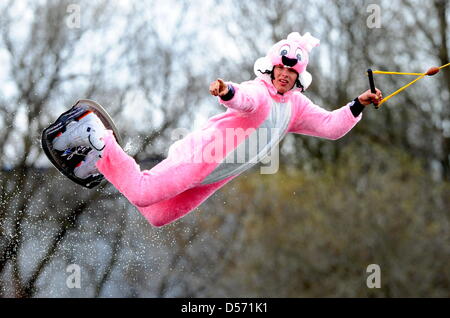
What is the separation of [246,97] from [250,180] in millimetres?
7984

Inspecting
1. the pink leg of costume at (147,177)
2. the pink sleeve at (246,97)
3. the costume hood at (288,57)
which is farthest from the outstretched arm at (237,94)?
the pink leg of costume at (147,177)

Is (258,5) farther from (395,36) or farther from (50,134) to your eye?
(50,134)

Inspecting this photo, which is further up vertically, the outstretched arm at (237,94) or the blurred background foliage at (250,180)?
the blurred background foliage at (250,180)

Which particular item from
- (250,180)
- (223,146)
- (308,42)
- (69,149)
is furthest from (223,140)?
(250,180)

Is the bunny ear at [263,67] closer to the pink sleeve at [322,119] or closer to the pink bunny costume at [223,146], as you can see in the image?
the pink bunny costume at [223,146]

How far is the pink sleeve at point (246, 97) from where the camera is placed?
14.0ft

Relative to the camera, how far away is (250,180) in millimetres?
12297

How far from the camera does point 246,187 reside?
12211mm

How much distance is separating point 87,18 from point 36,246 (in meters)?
2.46

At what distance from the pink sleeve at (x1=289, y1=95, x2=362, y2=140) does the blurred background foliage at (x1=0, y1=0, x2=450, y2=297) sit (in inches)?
200

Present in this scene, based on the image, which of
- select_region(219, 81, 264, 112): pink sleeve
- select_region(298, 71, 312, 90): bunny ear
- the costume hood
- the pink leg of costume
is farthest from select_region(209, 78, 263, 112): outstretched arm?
the pink leg of costume

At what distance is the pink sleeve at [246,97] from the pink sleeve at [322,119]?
0.92 ft

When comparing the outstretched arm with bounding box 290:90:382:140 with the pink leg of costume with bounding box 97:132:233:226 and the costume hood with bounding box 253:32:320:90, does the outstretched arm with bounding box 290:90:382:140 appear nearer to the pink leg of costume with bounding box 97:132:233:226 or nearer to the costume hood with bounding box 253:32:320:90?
the costume hood with bounding box 253:32:320:90

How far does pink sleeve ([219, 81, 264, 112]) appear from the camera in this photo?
4.25m
